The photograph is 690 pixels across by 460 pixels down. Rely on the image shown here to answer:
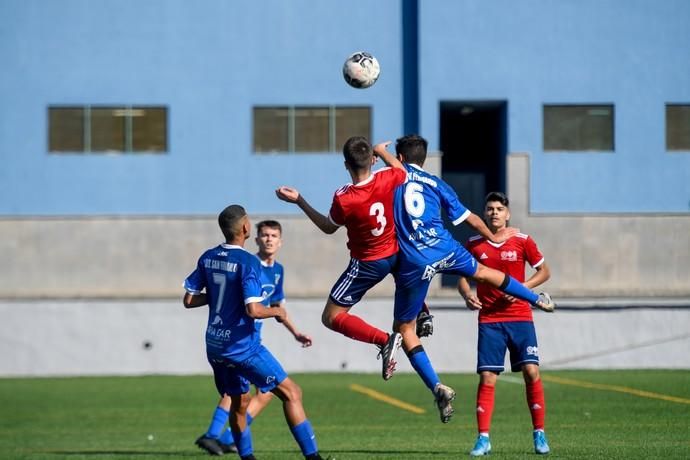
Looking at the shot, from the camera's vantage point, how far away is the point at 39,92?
3178 centimetres

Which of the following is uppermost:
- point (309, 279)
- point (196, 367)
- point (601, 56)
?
point (601, 56)

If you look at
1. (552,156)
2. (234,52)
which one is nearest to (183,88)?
(234,52)

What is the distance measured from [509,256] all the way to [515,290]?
917 mm

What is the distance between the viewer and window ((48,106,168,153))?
3184 centimetres

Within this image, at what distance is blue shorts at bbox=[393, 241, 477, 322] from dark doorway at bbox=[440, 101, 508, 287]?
21024mm

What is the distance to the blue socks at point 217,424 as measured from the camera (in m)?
12.4

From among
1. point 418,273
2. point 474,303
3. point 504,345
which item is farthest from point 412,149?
point 504,345

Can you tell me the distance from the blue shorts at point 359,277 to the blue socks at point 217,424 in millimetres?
2502

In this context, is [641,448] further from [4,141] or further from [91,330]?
[4,141]

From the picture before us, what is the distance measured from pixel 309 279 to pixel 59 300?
21.4 ft

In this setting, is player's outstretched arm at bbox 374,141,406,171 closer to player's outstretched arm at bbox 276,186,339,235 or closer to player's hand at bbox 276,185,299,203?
player's outstretched arm at bbox 276,186,339,235

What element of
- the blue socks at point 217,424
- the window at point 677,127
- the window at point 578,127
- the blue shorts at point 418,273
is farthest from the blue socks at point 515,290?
the window at point 677,127

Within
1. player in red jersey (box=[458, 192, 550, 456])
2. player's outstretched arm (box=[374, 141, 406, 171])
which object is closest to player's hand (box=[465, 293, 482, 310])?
player in red jersey (box=[458, 192, 550, 456])

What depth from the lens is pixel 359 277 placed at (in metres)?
10.6
